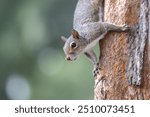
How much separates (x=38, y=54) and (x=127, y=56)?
10395mm

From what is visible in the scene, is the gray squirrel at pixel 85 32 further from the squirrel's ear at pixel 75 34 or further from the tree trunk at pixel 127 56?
the tree trunk at pixel 127 56

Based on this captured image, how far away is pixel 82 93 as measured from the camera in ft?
46.8

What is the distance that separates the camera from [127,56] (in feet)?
18.3

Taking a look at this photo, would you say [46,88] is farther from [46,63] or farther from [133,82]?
[133,82]

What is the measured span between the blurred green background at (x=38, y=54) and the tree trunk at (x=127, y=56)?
326 inches

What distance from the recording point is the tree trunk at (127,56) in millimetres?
5512

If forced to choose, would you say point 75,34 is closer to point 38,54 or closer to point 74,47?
point 74,47

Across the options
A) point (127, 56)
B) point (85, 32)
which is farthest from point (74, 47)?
point (127, 56)

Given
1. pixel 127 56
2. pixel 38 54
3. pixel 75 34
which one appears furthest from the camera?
pixel 38 54

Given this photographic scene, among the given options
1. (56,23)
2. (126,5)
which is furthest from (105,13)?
(56,23)

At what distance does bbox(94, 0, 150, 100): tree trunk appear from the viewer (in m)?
5.51

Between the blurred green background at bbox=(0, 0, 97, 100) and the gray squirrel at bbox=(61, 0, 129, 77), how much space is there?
Answer: 7750 millimetres

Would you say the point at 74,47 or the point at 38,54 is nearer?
the point at 74,47

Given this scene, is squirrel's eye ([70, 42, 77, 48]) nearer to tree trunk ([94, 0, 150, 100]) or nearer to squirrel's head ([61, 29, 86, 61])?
squirrel's head ([61, 29, 86, 61])
